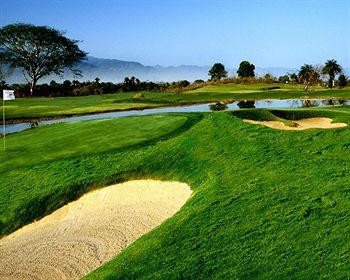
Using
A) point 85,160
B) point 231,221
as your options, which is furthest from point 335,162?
point 85,160

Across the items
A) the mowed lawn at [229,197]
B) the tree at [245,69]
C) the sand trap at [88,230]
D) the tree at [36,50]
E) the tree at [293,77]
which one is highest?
the tree at [36,50]

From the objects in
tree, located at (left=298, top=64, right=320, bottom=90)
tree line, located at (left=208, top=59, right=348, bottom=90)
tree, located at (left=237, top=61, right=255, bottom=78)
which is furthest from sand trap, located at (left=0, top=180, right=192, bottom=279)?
tree, located at (left=237, top=61, right=255, bottom=78)

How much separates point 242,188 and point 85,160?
9.74 meters

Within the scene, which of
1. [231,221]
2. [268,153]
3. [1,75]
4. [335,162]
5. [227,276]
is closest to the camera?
[227,276]

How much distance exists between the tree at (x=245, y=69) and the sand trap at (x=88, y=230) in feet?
297

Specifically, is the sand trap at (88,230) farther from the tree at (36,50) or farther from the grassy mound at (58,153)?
the tree at (36,50)

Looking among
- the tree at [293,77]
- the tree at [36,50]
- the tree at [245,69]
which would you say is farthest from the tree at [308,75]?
the tree at [36,50]

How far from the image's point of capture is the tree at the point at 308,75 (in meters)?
89.2

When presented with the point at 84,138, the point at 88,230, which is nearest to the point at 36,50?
the point at 84,138

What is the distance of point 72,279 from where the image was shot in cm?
1180

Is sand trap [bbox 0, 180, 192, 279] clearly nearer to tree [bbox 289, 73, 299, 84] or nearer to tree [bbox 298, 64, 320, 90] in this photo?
tree [bbox 298, 64, 320, 90]

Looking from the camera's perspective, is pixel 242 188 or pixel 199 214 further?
pixel 242 188

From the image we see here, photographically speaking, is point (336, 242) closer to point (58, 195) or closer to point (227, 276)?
point (227, 276)

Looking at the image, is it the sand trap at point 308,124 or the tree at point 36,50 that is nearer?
the sand trap at point 308,124
